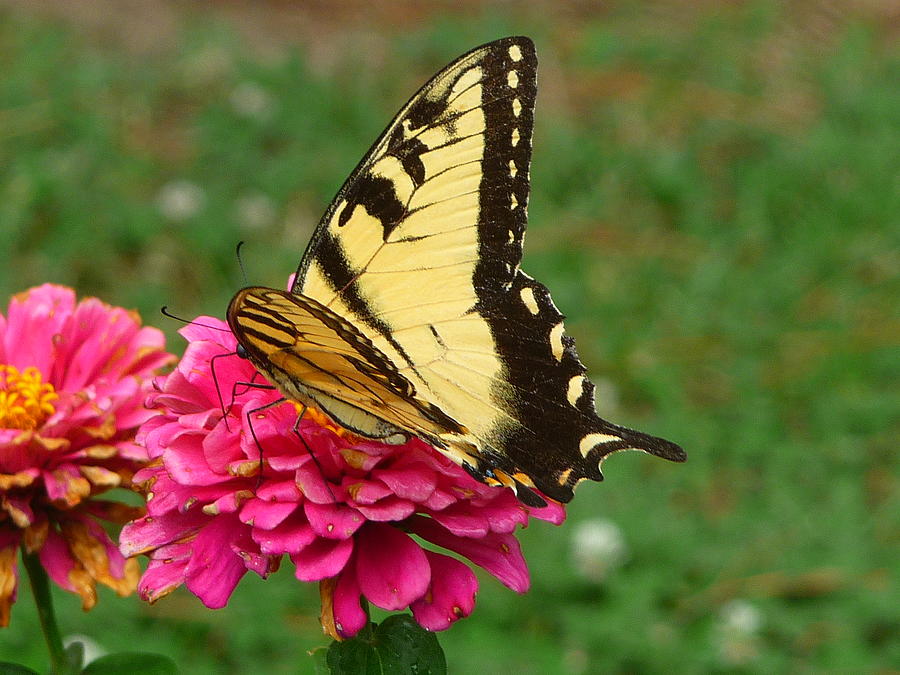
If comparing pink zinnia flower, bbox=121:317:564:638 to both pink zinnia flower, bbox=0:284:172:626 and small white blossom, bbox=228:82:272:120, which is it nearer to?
pink zinnia flower, bbox=0:284:172:626

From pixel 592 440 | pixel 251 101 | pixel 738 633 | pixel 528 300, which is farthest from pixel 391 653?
pixel 251 101

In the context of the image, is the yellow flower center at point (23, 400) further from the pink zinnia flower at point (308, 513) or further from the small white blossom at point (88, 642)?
the small white blossom at point (88, 642)

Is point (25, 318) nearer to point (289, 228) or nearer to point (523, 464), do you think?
point (523, 464)

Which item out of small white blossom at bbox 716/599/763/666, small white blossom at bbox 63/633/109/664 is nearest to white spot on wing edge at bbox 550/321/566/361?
small white blossom at bbox 63/633/109/664

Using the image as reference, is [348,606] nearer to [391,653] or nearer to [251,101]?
[391,653]

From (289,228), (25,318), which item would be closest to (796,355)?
(289,228)
